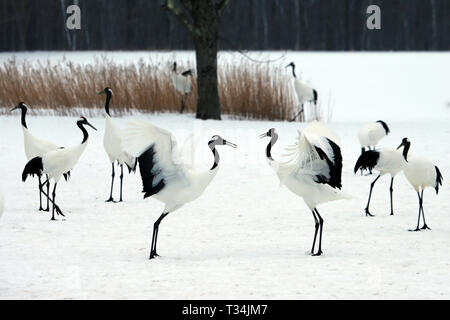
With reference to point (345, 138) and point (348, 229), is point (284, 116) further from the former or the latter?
point (348, 229)

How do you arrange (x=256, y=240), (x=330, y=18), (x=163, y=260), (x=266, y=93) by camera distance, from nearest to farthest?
(x=163, y=260)
(x=256, y=240)
(x=266, y=93)
(x=330, y=18)

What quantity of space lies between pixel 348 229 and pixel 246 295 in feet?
8.11

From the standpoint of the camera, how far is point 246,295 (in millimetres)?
5109

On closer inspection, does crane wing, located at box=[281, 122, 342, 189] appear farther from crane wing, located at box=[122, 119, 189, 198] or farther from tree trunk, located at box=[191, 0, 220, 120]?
tree trunk, located at box=[191, 0, 220, 120]

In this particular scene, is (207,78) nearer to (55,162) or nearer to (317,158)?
(55,162)

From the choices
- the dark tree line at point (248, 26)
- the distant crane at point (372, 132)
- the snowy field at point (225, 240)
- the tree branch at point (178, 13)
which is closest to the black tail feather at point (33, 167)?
the snowy field at point (225, 240)

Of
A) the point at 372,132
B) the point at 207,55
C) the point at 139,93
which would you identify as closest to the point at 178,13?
the point at 207,55

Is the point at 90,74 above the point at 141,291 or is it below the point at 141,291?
above

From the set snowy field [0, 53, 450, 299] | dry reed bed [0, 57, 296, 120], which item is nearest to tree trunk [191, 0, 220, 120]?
dry reed bed [0, 57, 296, 120]

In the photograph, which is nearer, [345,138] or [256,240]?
[256,240]

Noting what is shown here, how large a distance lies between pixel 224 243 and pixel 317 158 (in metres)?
1.17

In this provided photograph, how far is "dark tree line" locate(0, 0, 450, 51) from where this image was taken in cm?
2466

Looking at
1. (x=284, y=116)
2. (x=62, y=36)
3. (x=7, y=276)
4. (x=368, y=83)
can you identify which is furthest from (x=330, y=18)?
(x=7, y=276)

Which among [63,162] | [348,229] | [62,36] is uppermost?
[62,36]
